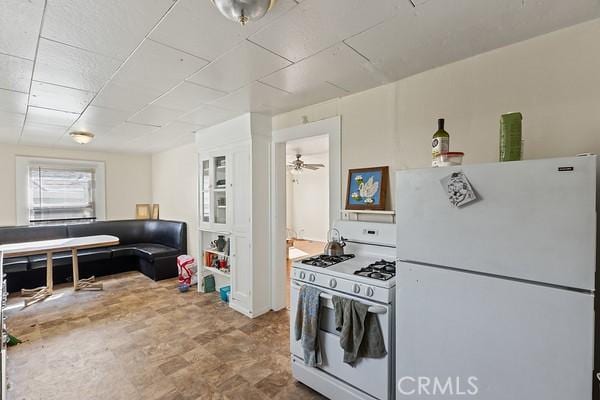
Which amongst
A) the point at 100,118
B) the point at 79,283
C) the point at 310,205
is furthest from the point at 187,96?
the point at 310,205

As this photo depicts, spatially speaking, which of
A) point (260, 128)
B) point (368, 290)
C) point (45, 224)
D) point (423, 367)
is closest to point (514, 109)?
point (368, 290)

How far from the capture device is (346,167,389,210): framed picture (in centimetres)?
234

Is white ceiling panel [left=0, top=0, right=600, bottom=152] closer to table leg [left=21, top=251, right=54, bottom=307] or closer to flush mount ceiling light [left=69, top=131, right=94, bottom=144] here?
flush mount ceiling light [left=69, top=131, right=94, bottom=144]

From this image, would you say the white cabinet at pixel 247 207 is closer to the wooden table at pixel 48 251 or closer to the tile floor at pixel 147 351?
the tile floor at pixel 147 351

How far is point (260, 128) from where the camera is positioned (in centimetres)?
321

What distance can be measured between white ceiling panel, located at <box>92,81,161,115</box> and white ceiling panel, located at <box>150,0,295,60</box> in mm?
967

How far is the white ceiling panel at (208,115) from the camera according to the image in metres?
3.01

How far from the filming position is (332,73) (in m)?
2.11

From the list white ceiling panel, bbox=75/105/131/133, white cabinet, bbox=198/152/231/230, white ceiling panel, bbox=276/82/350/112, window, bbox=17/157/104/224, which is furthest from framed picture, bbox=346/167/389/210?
window, bbox=17/157/104/224

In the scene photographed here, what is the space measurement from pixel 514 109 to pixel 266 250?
267 cm

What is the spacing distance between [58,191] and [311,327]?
5.75 m

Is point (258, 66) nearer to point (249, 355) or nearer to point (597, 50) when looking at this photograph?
point (597, 50)

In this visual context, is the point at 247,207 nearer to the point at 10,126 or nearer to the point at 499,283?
the point at 499,283

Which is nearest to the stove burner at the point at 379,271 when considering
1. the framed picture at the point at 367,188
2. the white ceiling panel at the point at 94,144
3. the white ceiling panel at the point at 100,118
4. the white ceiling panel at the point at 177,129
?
the framed picture at the point at 367,188
